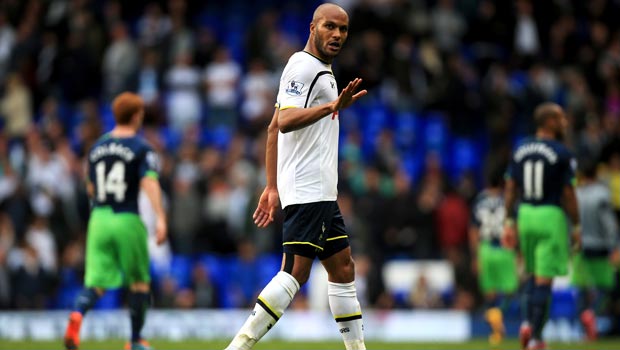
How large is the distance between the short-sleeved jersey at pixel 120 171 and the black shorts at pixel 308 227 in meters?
2.93

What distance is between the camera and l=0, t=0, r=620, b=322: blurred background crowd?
1912cm

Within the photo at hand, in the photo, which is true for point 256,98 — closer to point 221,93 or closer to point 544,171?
point 221,93

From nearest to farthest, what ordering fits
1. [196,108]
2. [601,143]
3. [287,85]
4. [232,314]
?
[287,85], [232,314], [601,143], [196,108]

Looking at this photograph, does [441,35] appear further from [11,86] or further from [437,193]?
[11,86]

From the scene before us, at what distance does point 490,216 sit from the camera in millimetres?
16688

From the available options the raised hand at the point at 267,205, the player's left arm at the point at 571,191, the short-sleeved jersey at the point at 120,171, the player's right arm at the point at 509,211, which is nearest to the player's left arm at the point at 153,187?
the short-sleeved jersey at the point at 120,171

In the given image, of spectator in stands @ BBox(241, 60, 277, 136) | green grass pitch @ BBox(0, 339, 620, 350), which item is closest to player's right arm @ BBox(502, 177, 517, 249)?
green grass pitch @ BBox(0, 339, 620, 350)

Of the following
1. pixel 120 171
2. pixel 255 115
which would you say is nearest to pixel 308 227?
pixel 120 171

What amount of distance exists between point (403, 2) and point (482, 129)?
328cm

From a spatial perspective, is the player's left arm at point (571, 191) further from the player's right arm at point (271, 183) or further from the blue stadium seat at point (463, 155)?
the blue stadium seat at point (463, 155)

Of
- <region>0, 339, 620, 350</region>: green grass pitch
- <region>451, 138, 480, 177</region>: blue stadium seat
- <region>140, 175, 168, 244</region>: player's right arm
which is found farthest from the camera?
<region>451, 138, 480, 177</region>: blue stadium seat

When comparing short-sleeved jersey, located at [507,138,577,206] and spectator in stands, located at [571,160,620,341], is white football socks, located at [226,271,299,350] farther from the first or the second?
spectator in stands, located at [571,160,620,341]

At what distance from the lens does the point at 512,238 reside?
12359 mm

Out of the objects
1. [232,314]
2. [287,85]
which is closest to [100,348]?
[232,314]
